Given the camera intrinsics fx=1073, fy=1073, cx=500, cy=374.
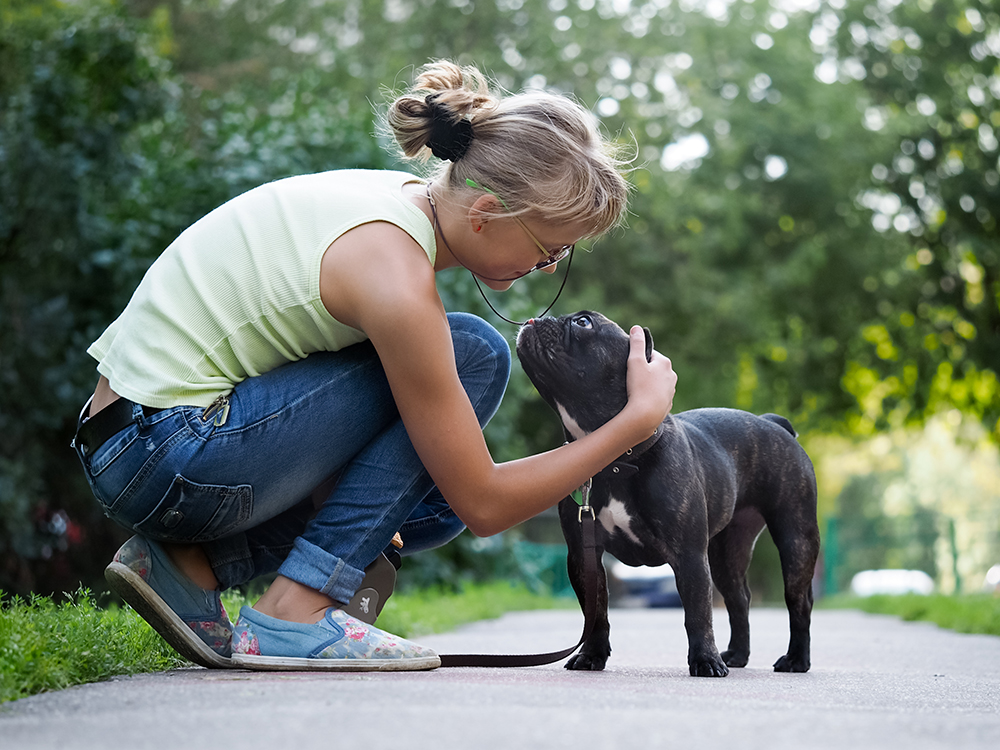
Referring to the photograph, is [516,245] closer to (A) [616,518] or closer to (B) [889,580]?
(A) [616,518]

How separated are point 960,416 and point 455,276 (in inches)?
620

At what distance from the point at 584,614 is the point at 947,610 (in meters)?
5.60

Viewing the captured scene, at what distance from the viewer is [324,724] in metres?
1.84

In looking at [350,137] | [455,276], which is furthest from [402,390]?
[350,137]

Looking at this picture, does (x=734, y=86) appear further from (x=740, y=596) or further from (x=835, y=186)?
(x=740, y=596)

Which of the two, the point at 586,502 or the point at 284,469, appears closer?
the point at 284,469

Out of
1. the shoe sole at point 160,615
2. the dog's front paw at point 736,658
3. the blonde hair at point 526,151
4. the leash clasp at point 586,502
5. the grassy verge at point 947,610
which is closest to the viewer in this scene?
the shoe sole at point 160,615

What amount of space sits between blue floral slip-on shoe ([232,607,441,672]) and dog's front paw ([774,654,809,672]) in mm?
1414

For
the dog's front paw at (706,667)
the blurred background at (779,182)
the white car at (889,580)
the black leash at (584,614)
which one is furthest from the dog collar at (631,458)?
the white car at (889,580)

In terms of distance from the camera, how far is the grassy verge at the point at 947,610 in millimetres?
6656

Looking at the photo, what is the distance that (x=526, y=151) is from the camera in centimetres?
285

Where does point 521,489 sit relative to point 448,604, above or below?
above

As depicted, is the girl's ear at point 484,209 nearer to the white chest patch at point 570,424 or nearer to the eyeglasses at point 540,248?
the eyeglasses at point 540,248

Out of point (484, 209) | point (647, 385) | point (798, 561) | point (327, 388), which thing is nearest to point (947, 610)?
point (798, 561)
